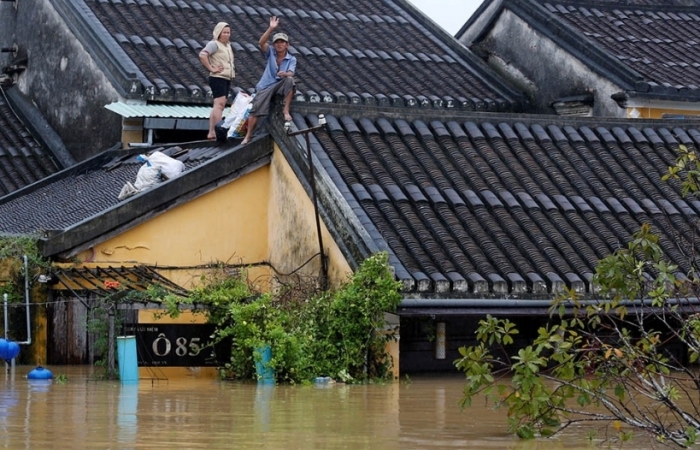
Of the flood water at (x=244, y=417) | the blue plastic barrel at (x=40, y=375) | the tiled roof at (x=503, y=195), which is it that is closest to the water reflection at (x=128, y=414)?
the flood water at (x=244, y=417)

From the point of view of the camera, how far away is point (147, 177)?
18375 millimetres

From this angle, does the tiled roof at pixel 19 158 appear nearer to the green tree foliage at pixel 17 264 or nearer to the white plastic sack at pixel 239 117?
the white plastic sack at pixel 239 117

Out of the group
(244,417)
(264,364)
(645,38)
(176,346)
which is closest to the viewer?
(244,417)

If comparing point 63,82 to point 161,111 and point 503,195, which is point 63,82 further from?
point 503,195

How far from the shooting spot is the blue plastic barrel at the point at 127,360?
585 inches

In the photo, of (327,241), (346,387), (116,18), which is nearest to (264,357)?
(346,387)

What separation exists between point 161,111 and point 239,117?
A: 12.7 feet

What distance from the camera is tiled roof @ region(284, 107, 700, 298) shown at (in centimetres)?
1620

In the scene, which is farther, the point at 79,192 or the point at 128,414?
the point at 79,192

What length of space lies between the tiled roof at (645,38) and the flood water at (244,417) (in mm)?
10298

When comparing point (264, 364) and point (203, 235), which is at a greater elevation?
point (203, 235)

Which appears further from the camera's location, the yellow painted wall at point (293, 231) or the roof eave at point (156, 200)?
the roof eave at point (156, 200)

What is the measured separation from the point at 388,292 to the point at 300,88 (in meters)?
9.22

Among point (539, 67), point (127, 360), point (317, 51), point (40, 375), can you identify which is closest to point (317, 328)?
point (127, 360)
